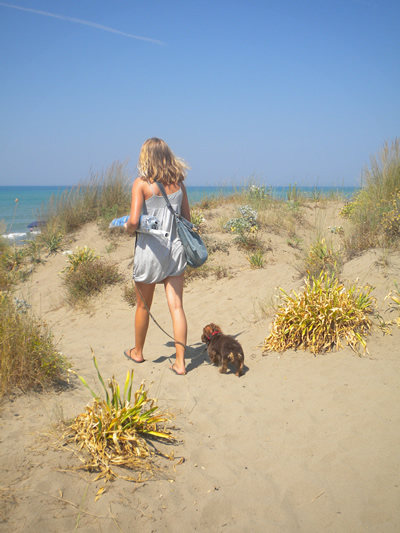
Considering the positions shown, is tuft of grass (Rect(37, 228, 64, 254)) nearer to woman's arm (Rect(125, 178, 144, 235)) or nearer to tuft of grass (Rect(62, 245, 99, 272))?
tuft of grass (Rect(62, 245, 99, 272))

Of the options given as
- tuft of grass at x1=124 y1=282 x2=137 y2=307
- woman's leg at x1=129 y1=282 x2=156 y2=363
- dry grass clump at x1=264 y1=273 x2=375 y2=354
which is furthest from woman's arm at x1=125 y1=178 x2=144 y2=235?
tuft of grass at x1=124 y1=282 x2=137 y2=307

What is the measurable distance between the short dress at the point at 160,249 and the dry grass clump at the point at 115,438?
1415 millimetres

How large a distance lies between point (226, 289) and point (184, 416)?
366 centimetres

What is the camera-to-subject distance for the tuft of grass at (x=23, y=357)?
3.07 m

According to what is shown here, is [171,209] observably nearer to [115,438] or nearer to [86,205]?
[115,438]

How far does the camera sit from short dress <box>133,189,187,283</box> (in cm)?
384

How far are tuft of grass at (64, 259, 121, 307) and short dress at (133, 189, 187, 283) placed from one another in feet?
12.1

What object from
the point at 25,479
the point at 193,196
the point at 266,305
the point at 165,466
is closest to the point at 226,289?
the point at 266,305

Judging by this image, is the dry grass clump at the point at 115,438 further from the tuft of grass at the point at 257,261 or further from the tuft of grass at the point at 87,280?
the tuft of grass at the point at 257,261

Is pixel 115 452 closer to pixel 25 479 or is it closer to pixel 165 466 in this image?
pixel 165 466

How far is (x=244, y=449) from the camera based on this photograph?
286cm

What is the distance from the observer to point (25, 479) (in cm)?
222

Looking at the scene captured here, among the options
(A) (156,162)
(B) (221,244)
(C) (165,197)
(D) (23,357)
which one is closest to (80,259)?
(B) (221,244)

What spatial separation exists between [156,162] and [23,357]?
7.01ft
